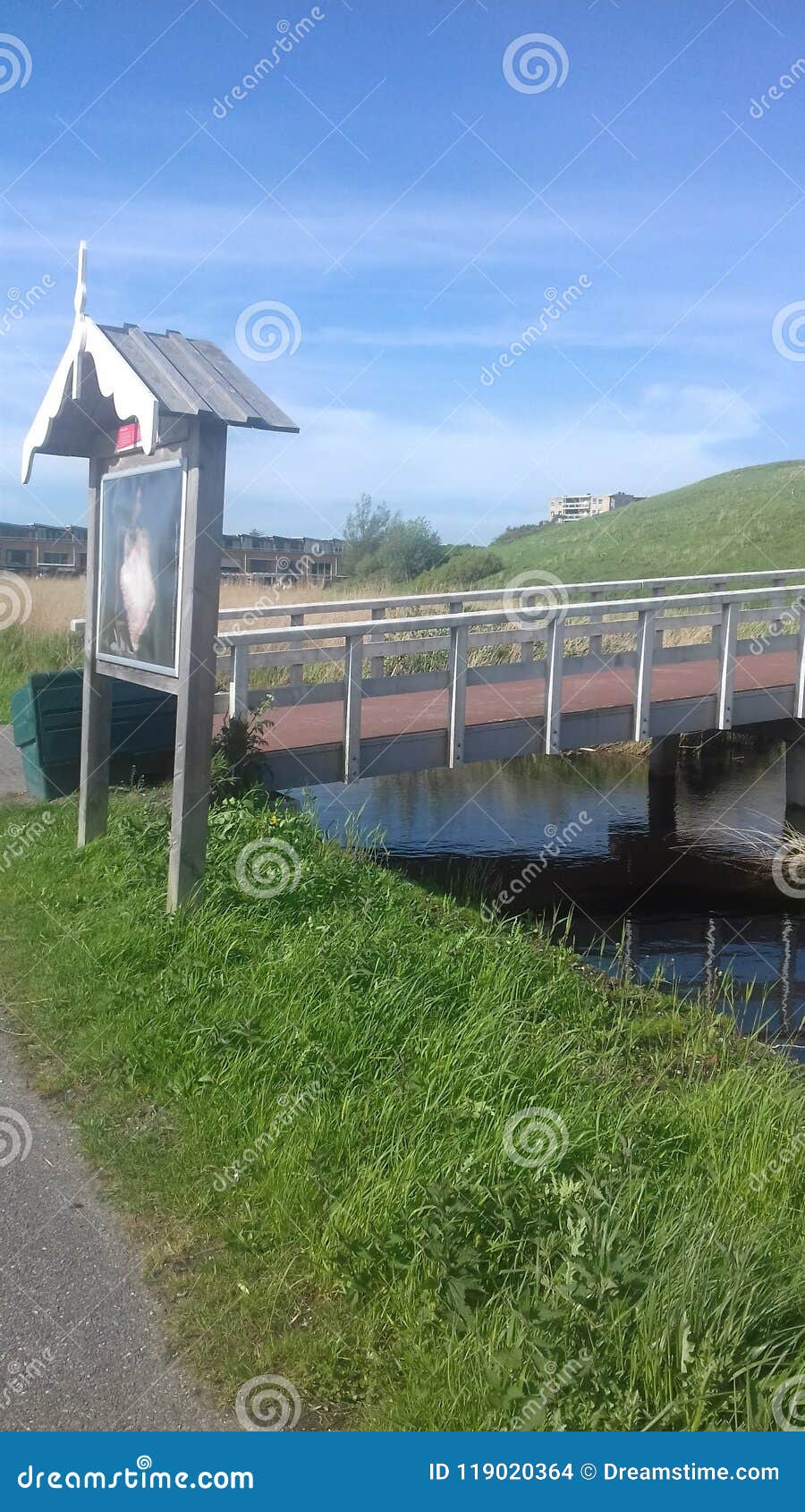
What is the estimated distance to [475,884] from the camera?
10289 millimetres

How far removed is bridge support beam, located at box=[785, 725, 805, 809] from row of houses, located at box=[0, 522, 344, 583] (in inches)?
570

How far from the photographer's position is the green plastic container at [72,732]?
31.0ft

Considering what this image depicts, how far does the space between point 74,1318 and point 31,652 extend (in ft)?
50.2

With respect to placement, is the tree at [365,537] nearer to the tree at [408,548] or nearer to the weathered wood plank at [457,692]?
the tree at [408,548]

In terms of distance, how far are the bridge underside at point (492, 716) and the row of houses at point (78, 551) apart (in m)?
14.3

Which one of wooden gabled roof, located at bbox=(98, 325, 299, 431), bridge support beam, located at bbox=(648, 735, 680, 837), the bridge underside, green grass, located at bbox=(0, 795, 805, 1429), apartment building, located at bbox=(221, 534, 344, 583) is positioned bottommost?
green grass, located at bbox=(0, 795, 805, 1429)

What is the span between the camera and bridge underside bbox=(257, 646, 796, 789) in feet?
32.3

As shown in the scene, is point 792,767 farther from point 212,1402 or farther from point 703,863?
point 212,1402

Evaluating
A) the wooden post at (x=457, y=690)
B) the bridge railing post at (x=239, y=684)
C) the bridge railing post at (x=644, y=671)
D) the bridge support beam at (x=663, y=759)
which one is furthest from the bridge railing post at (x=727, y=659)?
the bridge railing post at (x=239, y=684)

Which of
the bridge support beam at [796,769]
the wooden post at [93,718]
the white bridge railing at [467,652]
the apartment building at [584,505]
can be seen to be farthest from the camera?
the apartment building at [584,505]

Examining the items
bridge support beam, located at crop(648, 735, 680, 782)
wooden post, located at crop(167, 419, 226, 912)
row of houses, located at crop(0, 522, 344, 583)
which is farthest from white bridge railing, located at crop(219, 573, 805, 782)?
row of houses, located at crop(0, 522, 344, 583)

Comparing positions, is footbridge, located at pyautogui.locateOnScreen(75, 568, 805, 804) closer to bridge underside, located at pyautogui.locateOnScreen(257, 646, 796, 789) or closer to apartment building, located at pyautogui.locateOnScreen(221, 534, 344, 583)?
bridge underside, located at pyautogui.locateOnScreen(257, 646, 796, 789)

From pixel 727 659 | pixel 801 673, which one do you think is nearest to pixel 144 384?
pixel 727 659

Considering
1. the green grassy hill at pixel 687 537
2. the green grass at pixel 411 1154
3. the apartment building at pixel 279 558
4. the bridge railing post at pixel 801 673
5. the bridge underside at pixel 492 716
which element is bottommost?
the green grass at pixel 411 1154
